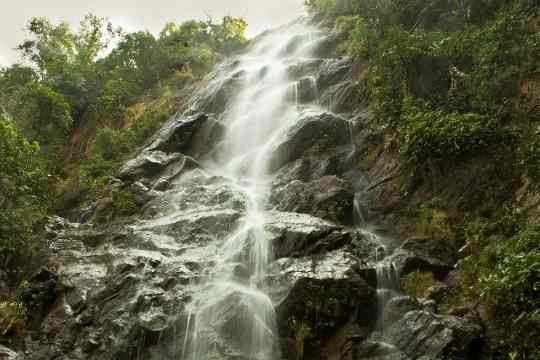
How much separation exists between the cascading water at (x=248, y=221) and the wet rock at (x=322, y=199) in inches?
31.1

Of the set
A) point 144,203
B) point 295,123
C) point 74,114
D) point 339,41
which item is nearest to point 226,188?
point 144,203

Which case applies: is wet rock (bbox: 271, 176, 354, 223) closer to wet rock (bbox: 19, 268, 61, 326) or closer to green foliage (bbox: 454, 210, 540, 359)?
green foliage (bbox: 454, 210, 540, 359)

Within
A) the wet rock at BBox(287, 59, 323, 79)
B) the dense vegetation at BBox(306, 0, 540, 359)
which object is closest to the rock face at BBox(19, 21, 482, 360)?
the dense vegetation at BBox(306, 0, 540, 359)

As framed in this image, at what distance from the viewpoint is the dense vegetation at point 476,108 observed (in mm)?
6954

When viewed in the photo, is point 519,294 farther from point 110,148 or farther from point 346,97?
point 110,148

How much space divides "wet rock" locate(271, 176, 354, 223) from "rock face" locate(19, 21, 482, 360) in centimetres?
3

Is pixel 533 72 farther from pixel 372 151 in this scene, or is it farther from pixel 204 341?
pixel 204 341

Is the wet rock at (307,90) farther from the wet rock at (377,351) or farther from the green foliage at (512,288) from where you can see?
the wet rock at (377,351)

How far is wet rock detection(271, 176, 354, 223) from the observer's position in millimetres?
11422

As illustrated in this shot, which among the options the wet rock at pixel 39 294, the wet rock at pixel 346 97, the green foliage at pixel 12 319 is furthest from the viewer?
the wet rock at pixel 346 97

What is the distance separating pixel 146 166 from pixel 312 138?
587cm

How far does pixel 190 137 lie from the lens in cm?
1839

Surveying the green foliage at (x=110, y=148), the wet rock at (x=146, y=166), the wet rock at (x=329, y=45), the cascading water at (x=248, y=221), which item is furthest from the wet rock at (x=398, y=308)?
the wet rock at (x=329, y=45)

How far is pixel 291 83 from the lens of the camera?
64.7 ft
